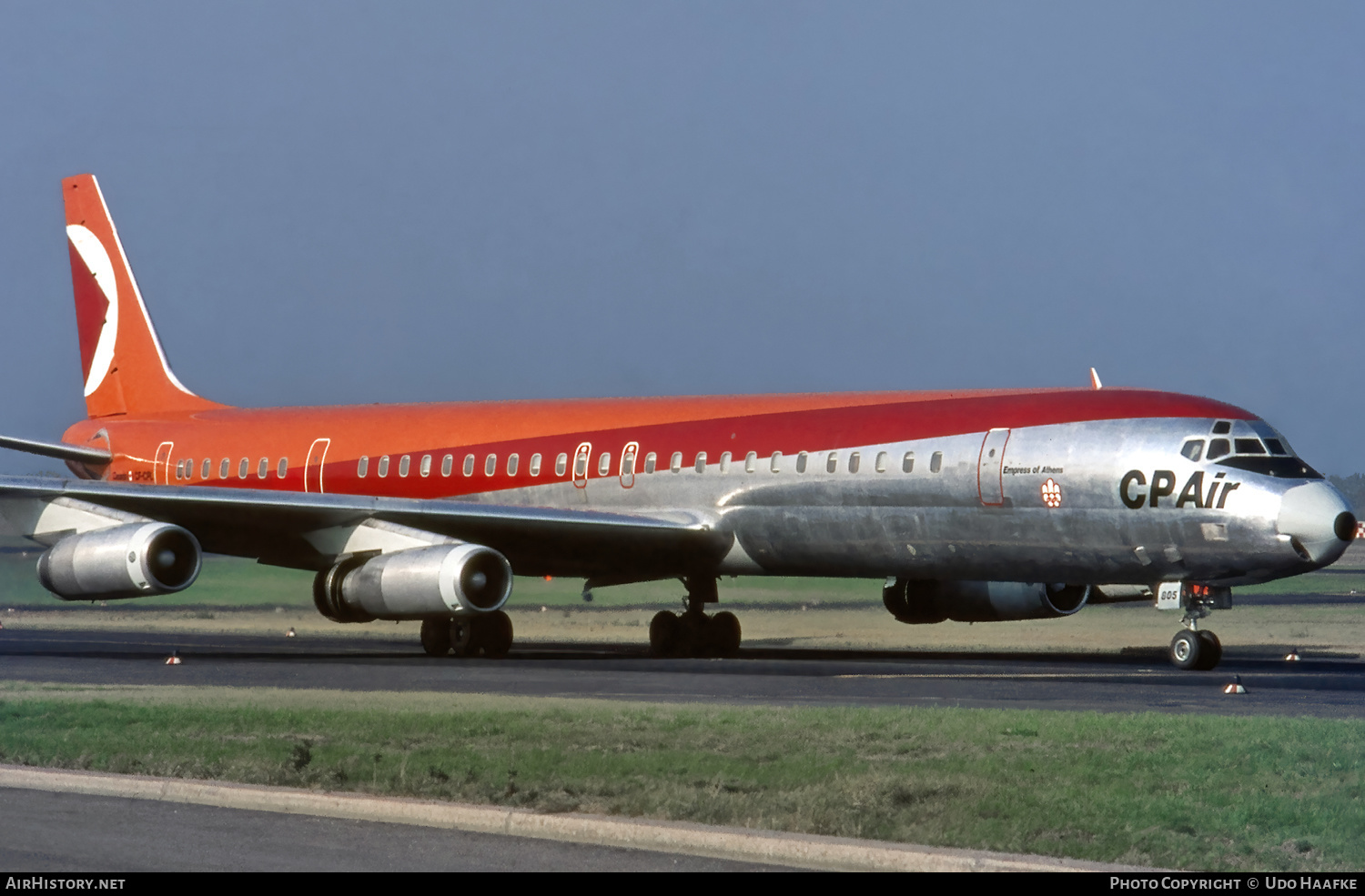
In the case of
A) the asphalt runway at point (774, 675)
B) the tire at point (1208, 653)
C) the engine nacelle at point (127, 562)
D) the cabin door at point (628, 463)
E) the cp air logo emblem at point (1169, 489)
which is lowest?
the asphalt runway at point (774, 675)

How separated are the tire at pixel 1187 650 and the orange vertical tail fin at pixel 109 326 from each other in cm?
2201

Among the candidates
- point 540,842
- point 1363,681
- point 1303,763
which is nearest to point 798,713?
point 1303,763

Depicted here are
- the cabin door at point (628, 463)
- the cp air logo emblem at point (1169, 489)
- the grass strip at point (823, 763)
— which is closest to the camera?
the grass strip at point (823, 763)

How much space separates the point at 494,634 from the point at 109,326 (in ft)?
52.4

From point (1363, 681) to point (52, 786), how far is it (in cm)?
1530

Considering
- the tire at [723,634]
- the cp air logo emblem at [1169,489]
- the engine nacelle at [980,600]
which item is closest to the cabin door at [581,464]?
the tire at [723,634]

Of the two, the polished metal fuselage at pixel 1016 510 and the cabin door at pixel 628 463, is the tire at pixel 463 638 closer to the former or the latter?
the cabin door at pixel 628 463

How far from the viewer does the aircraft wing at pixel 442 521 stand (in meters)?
26.5

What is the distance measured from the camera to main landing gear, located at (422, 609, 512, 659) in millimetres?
27250

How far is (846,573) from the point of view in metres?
26.5

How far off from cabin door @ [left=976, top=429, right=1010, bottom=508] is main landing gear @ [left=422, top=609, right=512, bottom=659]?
25.2 ft

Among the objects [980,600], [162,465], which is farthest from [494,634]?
[162,465]

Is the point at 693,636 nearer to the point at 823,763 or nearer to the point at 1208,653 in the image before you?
the point at 1208,653
